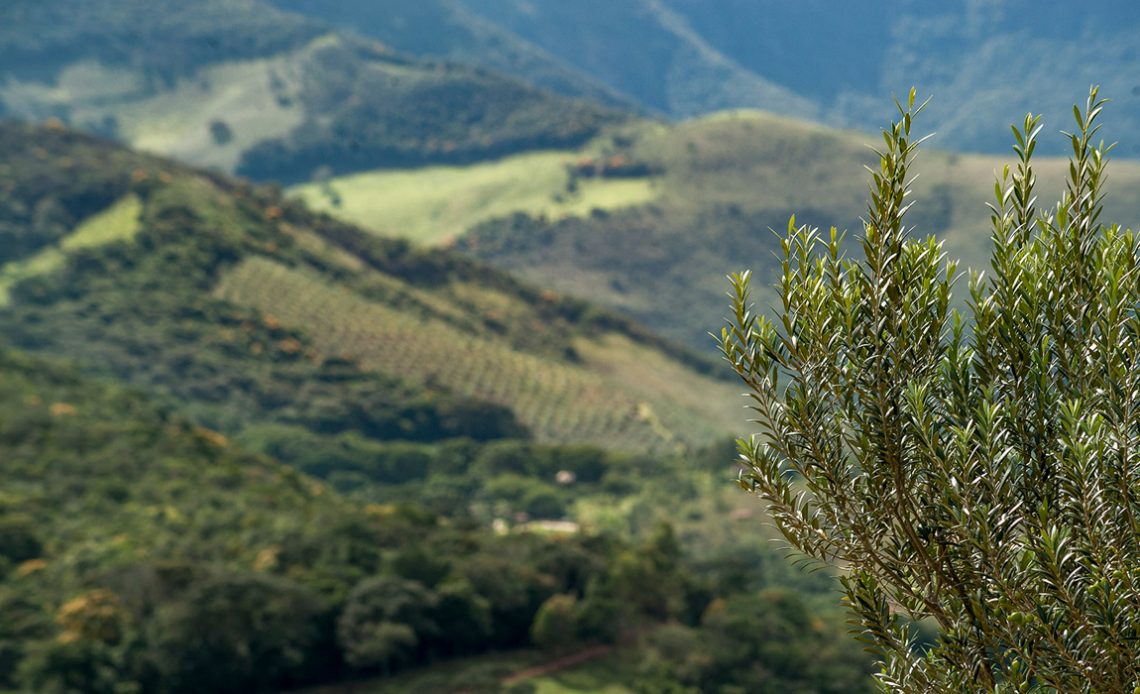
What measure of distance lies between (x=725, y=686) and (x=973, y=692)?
42725mm

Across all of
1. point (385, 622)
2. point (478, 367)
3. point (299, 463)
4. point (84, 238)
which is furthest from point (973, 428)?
point (84, 238)

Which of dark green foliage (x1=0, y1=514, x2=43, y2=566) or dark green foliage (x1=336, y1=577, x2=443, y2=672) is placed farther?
dark green foliage (x1=0, y1=514, x2=43, y2=566)

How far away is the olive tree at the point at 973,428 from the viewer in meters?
9.73

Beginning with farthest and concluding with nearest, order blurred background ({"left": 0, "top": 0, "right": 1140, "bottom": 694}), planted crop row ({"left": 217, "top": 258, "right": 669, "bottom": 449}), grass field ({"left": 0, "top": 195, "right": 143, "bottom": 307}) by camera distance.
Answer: grass field ({"left": 0, "top": 195, "right": 143, "bottom": 307})
planted crop row ({"left": 217, "top": 258, "right": 669, "bottom": 449})
blurred background ({"left": 0, "top": 0, "right": 1140, "bottom": 694})

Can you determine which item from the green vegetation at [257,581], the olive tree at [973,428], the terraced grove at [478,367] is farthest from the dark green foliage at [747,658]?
the terraced grove at [478,367]

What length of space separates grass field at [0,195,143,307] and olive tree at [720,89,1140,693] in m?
136

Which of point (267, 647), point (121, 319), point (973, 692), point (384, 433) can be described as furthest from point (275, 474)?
point (973, 692)

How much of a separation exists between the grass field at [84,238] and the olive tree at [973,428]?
136 meters

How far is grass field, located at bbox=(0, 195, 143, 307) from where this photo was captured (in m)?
138

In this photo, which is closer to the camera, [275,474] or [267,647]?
[267,647]

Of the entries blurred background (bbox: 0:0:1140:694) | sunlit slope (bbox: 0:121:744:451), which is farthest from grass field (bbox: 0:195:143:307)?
blurred background (bbox: 0:0:1140:694)

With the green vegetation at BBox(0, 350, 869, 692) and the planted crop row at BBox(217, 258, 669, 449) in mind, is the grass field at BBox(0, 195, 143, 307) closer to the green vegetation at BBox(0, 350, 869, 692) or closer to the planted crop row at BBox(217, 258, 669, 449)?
the planted crop row at BBox(217, 258, 669, 449)

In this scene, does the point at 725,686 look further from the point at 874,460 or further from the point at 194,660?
the point at 874,460

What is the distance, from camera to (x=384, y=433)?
121938mm
